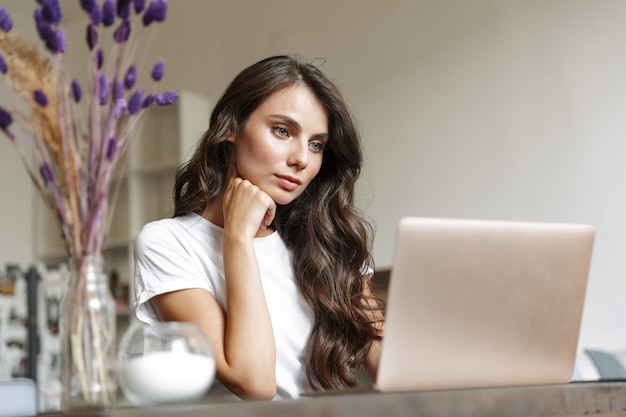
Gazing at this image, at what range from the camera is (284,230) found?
2045 mm

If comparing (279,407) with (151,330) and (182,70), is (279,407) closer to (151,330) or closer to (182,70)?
(151,330)

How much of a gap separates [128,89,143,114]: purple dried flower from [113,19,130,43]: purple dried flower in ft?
0.21

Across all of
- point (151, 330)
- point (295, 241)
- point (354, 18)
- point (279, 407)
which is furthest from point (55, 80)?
point (354, 18)

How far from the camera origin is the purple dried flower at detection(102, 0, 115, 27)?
100 cm

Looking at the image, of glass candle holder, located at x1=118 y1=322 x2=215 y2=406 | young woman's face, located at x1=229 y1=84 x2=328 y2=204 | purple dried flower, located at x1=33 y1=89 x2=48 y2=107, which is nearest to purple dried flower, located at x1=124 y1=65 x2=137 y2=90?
purple dried flower, located at x1=33 y1=89 x2=48 y2=107

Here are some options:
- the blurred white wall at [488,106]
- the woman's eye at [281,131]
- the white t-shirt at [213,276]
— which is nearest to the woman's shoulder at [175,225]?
the white t-shirt at [213,276]

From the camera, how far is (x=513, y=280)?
113 centimetres

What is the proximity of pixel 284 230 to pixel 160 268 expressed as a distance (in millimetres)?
412

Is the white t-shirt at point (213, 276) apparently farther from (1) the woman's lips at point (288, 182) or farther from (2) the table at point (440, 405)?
(2) the table at point (440, 405)

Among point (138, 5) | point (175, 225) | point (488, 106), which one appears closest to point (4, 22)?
point (138, 5)

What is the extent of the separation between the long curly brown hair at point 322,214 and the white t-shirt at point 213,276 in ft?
0.08

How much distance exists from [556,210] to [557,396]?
117 inches

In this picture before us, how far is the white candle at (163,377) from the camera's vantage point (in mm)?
900

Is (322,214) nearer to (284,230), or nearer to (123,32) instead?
(284,230)
